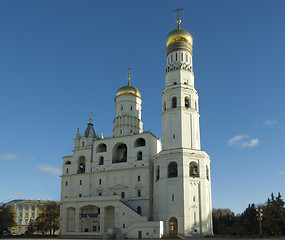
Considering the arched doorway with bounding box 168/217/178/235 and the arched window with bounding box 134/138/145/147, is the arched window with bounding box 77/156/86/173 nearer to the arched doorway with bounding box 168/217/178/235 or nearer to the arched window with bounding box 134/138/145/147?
the arched window with bounding box 134/138/145/147

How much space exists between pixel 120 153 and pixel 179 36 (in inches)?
806

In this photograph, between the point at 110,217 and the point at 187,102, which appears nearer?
the point at 110,217

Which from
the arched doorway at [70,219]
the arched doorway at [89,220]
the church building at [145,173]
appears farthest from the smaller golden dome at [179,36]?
the arched doorway at [70,219]

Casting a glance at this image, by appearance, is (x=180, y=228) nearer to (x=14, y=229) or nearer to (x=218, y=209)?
(x=218, y=209)

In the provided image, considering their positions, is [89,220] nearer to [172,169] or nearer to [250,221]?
[172,169]

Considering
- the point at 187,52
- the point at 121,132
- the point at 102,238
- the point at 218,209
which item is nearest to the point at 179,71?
the point at 187,52

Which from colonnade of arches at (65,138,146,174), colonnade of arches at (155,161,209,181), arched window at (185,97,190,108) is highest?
arched window at (185,97,190,108)

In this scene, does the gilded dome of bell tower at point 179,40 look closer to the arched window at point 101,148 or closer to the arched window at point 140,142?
the arched window at point 140,142

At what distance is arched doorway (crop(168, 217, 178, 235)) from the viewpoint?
133 feet

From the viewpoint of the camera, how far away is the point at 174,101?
47.3m

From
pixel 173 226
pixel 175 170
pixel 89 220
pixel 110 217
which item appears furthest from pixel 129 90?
pixel 173 226

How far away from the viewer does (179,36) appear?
49.2 m

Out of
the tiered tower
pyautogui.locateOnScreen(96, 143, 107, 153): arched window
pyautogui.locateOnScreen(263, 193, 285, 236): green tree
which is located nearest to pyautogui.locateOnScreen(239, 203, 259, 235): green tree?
pyautogui.locateOnScreen(263, 193, 285, 236): green tree

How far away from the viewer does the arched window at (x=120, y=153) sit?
50994 millimetres
